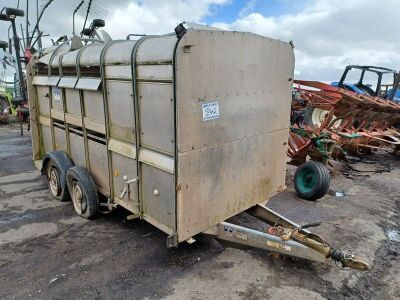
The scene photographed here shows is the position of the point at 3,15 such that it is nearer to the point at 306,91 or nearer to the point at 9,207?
the point at 9,207

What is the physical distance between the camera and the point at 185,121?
9.09ft

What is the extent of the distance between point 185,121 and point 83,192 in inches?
79.4

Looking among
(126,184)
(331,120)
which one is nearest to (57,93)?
(126,184)

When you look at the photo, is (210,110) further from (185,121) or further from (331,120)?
(331,120)

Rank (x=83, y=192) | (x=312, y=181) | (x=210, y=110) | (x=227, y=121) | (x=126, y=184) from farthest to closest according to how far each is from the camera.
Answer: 1. (x=312, y=181)
2. (x=83, y=192)
3. (x=126, y=184)
4. (x=227, y=121)
5. (x=210, y=110)

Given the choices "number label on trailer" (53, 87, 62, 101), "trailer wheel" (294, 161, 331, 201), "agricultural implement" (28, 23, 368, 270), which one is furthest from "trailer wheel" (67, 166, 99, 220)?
"trailer wheel" (294, 161, 331, 201)

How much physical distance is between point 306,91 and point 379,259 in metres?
3.67

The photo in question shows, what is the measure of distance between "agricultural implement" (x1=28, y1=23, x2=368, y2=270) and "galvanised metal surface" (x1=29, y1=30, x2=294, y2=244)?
0.01 meters

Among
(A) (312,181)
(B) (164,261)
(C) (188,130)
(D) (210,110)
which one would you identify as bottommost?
(B) (164,261)

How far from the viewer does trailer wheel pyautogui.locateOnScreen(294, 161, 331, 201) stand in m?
5.12

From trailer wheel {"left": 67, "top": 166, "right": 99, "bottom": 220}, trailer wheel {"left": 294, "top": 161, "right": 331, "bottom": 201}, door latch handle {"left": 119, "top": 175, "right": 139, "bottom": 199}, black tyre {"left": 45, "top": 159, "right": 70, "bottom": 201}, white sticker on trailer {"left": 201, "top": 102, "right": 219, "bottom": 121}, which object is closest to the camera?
white sticker on trailer {"left": 201, "top": 102, "right": 219, "bottom": 121}

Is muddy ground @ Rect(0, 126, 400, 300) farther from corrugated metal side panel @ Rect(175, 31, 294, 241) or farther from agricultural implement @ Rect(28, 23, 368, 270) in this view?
corrugated metal side panel @ Rect(175, 31, 294, 241)

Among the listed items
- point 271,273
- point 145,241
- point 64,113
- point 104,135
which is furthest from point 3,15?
point 271,273

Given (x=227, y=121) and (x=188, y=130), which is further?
(x=227, y=121)
